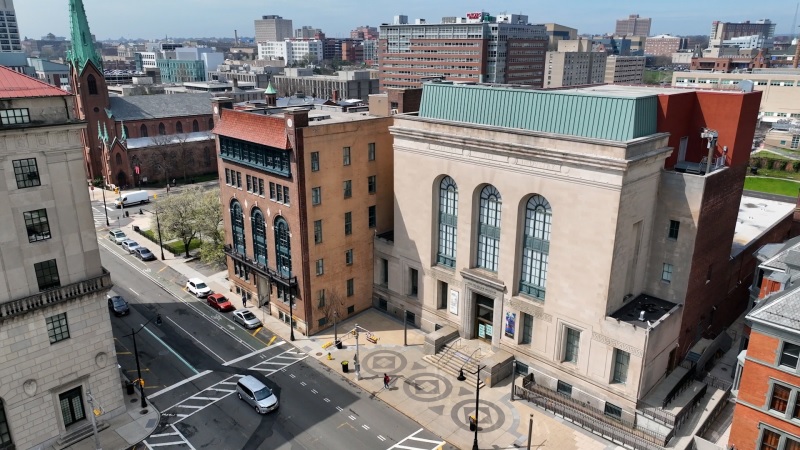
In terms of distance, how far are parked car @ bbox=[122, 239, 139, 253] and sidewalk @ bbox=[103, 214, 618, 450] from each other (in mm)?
25574

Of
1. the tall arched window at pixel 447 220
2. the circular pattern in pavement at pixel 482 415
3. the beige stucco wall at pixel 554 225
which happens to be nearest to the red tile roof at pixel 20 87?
the beige stucco wall at pixel 554 225

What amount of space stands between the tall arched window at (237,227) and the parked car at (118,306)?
41.0 ft

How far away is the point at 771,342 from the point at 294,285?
122ft

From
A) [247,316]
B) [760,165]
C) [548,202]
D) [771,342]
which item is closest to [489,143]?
[548,202]

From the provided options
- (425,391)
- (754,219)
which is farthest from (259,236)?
(754,219)

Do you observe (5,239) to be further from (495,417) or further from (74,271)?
(495,417)

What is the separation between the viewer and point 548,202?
1665 inches

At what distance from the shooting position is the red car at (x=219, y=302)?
5825 cm

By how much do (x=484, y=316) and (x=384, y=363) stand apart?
9809 millimetres

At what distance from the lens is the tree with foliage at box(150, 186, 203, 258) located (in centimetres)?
7125

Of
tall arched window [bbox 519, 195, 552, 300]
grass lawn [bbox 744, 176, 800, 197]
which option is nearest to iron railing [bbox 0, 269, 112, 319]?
tall arched window [bbox 519, 195, 552, 300]

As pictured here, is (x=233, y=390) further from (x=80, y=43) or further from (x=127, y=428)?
Result: (x=80, y=43)

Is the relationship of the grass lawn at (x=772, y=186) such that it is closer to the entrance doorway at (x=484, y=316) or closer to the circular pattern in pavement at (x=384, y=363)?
the entrance doorway at (x=484, y=316)

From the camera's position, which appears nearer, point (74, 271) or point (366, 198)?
point (74, 271)
